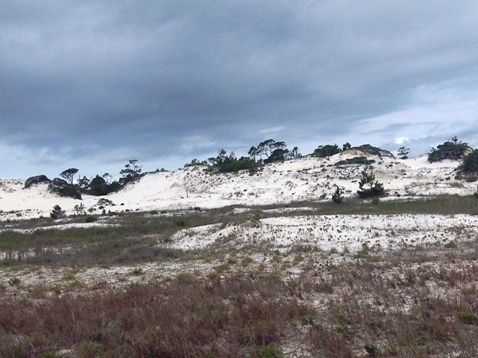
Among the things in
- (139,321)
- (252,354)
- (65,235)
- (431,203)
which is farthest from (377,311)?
(431,203)

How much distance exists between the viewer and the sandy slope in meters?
48.7

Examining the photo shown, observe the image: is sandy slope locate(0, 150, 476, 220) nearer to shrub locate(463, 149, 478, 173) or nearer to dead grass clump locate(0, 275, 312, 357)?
shrub locate(463, 149, 478, 173)

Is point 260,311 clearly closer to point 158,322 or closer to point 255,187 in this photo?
point 158,322

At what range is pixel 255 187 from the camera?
56875 millimetres

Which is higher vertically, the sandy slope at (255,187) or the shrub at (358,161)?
the shrub at (358,161)

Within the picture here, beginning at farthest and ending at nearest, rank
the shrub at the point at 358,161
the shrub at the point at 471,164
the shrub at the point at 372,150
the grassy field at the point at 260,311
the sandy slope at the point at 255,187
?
the shrub at the point at 372,150
the shrub at the point at 358,161
the shrub at the point at 471,164
the sandy slope at the point at 255,187
the grassy field at the point at 260,311

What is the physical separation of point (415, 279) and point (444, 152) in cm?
6056

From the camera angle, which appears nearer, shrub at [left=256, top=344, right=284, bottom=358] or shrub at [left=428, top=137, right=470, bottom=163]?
shrub at [left=256, top=344, right=284, bottom=358]

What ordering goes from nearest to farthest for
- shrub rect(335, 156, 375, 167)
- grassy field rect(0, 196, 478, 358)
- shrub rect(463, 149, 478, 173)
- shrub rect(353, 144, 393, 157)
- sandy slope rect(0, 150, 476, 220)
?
grassy field rect(0, 196, 478, 358) < sandy slope rect(0, 150, 476, 220) < shrub rect(463, 149, 478, 173) < shrub rect(335, 156, 375, 167) < shrub rect(353, 144, 393, 157)

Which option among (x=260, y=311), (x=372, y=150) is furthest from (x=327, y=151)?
(x=260, y=311)

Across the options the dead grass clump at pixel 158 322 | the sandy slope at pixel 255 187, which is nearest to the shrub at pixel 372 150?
the sandy slope at pixel 255 187

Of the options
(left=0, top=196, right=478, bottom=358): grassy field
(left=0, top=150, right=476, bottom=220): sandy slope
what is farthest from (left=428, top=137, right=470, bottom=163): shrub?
(left=0, top=196, right=478, bottom=358): grassy field

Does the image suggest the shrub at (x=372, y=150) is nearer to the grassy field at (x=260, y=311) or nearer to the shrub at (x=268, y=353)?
the grassy field at (x=260, y=311)

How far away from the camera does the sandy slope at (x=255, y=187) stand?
48725 millimetres
